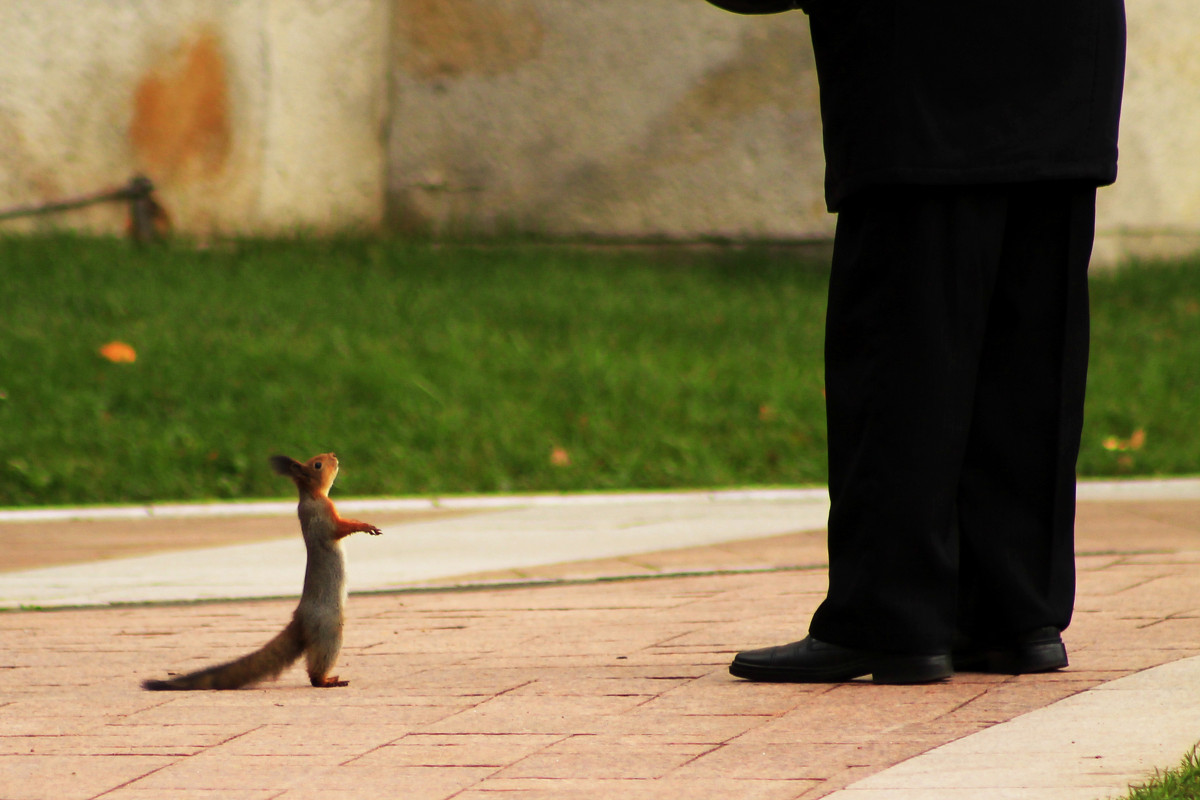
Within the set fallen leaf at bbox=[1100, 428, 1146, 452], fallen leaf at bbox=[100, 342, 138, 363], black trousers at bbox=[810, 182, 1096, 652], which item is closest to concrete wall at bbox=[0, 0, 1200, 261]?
fallen leaf at bbox=[100, 342, 138, 363]

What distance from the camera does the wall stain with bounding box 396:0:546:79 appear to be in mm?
10523

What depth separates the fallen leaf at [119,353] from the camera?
24.6 feet

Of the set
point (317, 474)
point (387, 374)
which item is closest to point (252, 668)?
point (317, 474)

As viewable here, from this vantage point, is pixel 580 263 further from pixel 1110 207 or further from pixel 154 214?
pixel 1110 207

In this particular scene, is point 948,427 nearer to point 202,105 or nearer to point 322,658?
point 322,658

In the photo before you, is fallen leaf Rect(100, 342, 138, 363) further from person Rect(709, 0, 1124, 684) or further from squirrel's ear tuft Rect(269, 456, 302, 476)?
person Rect(709, 0, 1124, 684)

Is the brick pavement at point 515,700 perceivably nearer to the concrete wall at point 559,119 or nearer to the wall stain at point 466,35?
the concrete wall at point 559,119

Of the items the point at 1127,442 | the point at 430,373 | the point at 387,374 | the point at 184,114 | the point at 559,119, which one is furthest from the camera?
the point at 559,119

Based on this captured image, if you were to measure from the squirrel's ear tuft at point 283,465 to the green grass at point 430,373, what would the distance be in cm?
352

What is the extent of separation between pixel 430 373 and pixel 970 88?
5049 millimetres

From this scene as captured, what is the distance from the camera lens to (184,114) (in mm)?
9703

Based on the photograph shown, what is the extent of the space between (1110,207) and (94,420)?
7.12 meters

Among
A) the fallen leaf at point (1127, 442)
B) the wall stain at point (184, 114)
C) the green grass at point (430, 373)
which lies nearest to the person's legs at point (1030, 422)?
the green grass at point (430, 373)

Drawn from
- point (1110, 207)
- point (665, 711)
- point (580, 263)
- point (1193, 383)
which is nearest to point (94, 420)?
point (580, 263)
